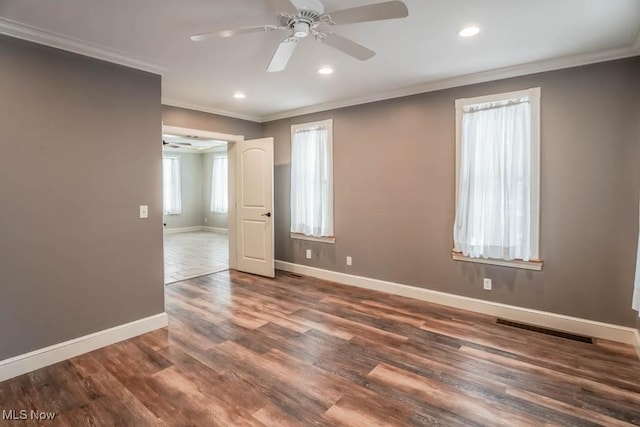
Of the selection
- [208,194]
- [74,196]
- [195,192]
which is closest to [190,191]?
[195,192]

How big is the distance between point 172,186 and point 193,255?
4.21 meters

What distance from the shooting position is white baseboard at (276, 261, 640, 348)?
2949mm

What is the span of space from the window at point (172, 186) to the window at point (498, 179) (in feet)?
29.2

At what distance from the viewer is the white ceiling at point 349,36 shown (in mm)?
2184

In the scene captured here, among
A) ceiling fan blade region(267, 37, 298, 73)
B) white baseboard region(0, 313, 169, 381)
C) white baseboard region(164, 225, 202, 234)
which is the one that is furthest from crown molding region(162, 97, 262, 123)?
white baseboard region(164, 225, 202, 234)

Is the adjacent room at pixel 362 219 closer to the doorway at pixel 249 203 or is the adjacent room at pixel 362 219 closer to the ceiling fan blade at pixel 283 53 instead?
the ceiling fan blade at pixel 283 53

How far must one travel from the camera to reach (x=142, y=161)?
10.4 ft

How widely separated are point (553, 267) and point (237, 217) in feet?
14.2

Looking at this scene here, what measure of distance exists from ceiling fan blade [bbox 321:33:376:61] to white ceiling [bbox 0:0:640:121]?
22cm

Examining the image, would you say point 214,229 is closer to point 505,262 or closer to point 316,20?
point 505,262

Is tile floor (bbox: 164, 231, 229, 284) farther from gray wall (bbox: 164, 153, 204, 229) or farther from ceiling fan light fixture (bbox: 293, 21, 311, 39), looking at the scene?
ceiling fan light fixture (bbox: 293, 21, 311, 39)

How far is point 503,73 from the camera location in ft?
11.0

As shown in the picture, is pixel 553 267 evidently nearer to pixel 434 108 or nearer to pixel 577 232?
pixel 577 232

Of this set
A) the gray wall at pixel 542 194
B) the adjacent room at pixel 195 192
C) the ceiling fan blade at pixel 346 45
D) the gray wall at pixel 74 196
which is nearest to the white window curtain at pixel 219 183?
the adjacent room at pixel 195 192
